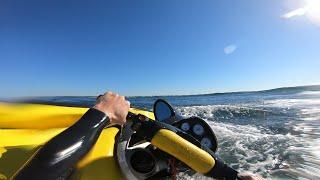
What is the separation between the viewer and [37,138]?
11.0 feet

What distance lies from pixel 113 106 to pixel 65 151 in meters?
0.43

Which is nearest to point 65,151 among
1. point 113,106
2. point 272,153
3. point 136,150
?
point 113,106

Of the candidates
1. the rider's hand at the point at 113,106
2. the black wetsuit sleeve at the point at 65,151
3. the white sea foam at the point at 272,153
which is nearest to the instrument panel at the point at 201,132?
the white sea foam at the point at 272,153

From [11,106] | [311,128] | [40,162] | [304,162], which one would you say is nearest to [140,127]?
[40,162]

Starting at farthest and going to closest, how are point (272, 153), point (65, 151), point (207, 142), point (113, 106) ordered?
1. point (272, 153)
2. point (207, 142)
3. point (113, 106)
4. point (65, 151)

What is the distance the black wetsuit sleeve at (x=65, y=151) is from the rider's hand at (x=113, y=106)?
5 centimetres

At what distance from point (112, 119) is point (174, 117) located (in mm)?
2182

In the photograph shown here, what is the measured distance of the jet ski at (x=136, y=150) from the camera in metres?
2.36

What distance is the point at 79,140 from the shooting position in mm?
1803

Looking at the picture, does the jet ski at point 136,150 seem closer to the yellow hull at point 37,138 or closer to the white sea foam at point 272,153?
the yellow hull at point 37,138

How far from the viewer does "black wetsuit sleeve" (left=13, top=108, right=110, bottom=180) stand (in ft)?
5.32

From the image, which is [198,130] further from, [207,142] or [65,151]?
[65,151]

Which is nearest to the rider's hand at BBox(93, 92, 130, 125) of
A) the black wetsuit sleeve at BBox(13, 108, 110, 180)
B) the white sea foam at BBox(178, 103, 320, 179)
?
the black wetsuit sleeve at BBox(13, 108, 110, 180)

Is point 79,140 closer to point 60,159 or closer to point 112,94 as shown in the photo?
point 60,159
